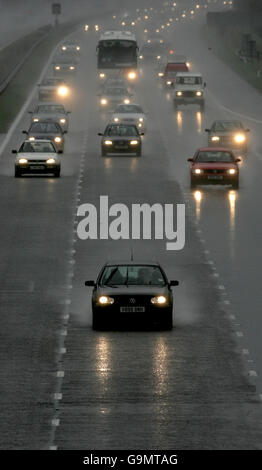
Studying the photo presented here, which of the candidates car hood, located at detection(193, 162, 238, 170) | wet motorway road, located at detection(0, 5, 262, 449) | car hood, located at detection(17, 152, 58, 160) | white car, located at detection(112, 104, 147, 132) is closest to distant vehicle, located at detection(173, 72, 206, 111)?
white car, located at detection(112, 104, 147, 132)

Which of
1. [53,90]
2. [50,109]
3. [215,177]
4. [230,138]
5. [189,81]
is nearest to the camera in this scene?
[215,177]

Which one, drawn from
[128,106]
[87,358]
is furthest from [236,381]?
[128,106]

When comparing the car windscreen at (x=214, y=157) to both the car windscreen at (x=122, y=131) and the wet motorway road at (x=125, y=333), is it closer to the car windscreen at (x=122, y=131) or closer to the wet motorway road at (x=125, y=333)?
the wet motorway road at (x=125, y=333)

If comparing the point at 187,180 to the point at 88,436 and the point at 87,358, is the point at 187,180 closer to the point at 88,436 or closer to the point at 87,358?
the point at 87,358

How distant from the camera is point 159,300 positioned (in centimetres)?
3061

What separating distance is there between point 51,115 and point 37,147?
67.0 ft

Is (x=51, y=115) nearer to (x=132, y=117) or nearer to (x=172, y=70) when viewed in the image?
(x=132, y=117)

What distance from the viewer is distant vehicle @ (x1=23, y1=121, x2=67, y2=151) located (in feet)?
246

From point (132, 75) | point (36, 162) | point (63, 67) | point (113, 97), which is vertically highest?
point (36, 162)

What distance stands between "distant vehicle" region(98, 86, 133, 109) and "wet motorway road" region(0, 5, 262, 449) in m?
37.0

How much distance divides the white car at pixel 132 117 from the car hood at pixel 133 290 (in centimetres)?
5609

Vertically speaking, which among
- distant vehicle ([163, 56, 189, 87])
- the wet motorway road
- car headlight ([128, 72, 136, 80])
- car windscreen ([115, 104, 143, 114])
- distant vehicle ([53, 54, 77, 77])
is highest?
the wet motorway road

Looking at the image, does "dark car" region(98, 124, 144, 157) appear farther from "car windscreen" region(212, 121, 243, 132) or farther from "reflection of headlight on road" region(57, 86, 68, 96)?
"reflection of headlight on road" region(57, 86, 68, 96)

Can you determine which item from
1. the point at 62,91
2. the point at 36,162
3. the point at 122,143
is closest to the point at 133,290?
the point at 36,162
